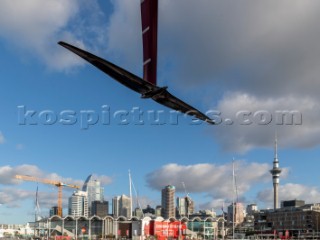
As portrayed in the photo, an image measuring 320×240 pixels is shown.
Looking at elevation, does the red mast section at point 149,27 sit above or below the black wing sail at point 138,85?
Answer: above

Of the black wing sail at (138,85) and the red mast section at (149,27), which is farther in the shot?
the red mast section at (149,27)

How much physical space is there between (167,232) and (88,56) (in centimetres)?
15333

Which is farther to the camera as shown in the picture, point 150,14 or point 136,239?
point 136,239

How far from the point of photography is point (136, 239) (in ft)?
555

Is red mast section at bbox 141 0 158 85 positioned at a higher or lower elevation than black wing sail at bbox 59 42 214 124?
higher

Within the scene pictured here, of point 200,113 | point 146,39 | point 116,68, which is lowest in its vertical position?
point 200,113

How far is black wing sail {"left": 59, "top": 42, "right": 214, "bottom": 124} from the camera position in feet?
90.0

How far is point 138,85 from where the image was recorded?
29.8 meters

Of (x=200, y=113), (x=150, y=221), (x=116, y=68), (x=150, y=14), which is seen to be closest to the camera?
(x=116, y=68)

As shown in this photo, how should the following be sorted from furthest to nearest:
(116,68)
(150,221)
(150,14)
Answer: (150,221), (150,14), (116,68)

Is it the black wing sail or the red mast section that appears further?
the red mast section

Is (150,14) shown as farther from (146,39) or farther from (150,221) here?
(150,221)

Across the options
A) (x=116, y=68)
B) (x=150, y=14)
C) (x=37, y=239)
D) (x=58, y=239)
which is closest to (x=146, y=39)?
(x=150, y=14)

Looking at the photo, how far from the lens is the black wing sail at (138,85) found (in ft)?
90.0
